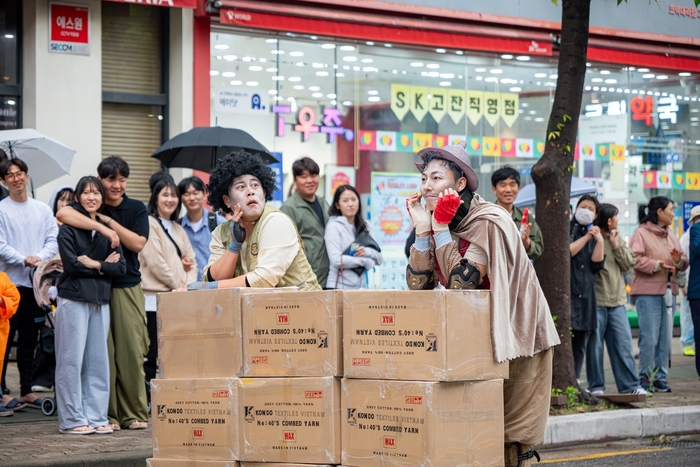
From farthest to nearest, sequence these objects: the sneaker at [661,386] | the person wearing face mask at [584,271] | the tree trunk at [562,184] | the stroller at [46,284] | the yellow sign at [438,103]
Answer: the yellow sign at [438,103], the sneaker at [661,386], the person wearing face mask at [584,271], the tree trunk at [562,184], the stroller at [46,284]

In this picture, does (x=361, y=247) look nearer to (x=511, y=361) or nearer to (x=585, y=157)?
(x=511, y=361)

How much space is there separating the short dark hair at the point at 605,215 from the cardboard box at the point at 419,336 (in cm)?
614

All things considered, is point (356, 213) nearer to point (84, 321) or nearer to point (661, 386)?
point (84, 321)

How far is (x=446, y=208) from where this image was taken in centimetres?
485

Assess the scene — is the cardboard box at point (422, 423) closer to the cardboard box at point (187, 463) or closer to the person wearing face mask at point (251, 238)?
the cardboard box at point (187, 463)

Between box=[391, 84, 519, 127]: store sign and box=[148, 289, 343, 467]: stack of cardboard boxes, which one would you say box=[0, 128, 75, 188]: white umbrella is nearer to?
box=[391, 84, 519, 127]: store sign

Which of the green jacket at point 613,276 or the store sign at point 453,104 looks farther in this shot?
the store sign at point 453,104

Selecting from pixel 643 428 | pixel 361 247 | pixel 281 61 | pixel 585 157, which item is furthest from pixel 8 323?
pixel 585 157

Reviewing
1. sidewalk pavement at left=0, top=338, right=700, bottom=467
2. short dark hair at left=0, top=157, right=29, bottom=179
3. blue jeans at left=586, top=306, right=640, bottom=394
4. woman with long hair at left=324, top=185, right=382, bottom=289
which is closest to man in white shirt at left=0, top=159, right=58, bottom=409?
short dark hair at left=0, top=157, right=29, bottom=179

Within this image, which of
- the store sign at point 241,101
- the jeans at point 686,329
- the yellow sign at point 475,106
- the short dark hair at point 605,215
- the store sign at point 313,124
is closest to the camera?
the short dark hair at point 605,215

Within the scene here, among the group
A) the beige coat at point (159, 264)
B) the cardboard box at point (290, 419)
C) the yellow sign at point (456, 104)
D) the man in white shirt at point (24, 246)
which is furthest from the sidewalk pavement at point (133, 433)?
the yellow sign at point (456, 104)

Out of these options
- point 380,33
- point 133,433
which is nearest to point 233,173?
point 133,433

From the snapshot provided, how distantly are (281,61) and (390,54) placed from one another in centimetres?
186

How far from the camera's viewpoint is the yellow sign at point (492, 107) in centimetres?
1597
